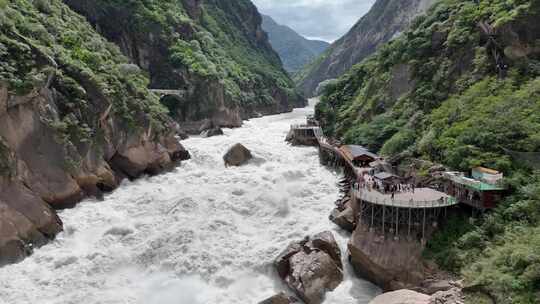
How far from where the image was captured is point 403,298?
77.7ft

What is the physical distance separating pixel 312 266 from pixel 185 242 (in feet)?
32.2

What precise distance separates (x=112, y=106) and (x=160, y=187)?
10448mm

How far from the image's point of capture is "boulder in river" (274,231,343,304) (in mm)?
26497

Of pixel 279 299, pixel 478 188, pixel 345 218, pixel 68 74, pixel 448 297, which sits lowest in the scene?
pixel 279 299

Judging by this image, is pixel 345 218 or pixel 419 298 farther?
pixel 345 218

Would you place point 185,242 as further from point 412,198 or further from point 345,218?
point 412,198

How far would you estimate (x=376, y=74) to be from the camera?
60500 mm

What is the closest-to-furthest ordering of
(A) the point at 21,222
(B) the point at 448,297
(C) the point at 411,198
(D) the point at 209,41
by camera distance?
(B) the point at 448,297 < (C) the point at 411,198 < (A) the point at 21,222 < (D) the point at 209,41

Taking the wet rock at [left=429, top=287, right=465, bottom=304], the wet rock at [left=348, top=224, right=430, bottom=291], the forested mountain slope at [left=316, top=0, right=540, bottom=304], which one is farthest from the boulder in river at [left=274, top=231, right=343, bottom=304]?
the wet rock at [left=429, top=287, right=465, bottom=304]

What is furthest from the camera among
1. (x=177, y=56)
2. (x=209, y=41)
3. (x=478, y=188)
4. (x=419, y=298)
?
(x=209, y=41)

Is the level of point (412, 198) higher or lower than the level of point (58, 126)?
lower

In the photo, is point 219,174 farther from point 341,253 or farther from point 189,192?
point 341,253

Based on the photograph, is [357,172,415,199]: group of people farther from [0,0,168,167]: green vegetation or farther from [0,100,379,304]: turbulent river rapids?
[0,0,168,167]: green vegetation

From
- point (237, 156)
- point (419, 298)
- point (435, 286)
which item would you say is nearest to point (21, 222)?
point (237, 156)
